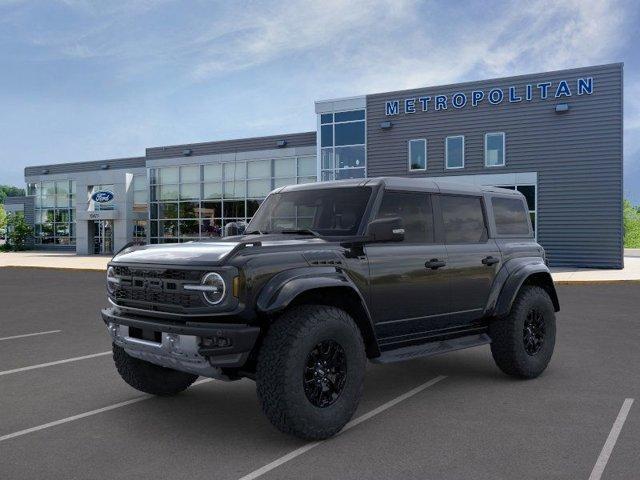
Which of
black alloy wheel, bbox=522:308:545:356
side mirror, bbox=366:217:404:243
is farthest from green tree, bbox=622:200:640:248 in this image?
side mirror, bbox=366:217:404:243

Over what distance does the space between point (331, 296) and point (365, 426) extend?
42.5 inches

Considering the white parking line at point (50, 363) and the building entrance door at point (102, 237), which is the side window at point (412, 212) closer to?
the white parking line at point (50, 363)

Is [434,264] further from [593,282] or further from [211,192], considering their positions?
[211,192]

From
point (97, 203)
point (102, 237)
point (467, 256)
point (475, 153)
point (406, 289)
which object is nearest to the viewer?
point (406, 289)

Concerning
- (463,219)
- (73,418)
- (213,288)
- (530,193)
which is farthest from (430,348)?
(530,193)

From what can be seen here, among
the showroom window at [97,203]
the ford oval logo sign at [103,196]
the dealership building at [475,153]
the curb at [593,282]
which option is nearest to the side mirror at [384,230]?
the curb at [593,282]

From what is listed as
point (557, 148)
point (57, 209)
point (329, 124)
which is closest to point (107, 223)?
point (57, 209)

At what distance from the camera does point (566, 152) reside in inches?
979

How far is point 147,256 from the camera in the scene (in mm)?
4902

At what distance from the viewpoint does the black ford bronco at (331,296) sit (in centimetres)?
436

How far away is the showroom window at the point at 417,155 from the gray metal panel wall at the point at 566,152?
0.68m

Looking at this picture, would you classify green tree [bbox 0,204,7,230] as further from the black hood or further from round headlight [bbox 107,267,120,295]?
the black hood

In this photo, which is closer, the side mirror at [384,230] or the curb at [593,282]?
the side mirror at [384,230]

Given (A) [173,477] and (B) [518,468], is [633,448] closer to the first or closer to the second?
(B) [518,468]
